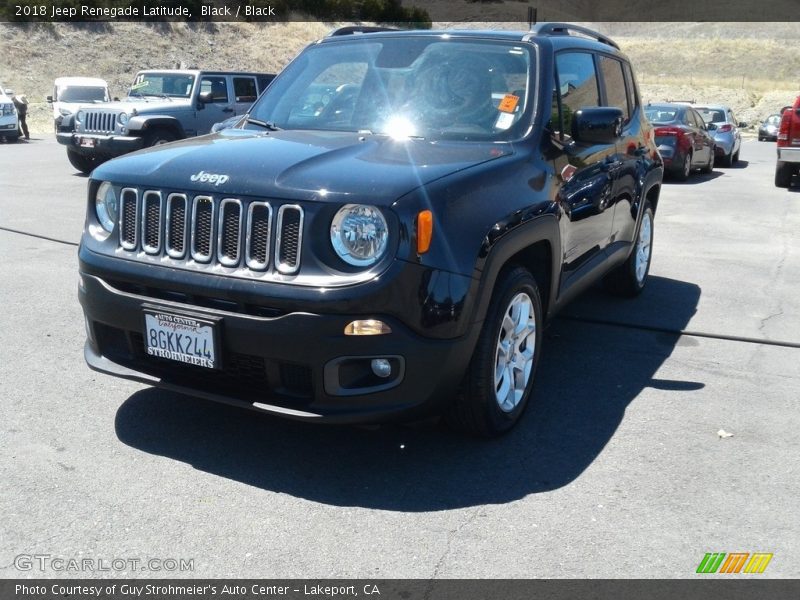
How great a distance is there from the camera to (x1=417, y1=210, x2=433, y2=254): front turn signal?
3438mm

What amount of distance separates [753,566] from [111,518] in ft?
7.98

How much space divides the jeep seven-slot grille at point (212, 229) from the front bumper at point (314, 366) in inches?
8.4

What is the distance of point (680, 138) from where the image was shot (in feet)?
53.1

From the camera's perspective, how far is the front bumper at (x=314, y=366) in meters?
3.40

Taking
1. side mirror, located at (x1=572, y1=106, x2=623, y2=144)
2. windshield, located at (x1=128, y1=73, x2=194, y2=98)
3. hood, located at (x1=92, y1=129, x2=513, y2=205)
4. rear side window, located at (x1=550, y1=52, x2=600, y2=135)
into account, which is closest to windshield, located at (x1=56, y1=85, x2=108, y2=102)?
windshield, located at (x1=128, y1=73, x2=194, y2=98)

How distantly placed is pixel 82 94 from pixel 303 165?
2388 centimetres

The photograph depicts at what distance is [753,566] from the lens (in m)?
3.16

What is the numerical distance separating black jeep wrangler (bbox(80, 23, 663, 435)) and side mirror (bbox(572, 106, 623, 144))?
0.03 feet

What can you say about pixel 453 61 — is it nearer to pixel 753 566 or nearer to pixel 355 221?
pixel 355 221

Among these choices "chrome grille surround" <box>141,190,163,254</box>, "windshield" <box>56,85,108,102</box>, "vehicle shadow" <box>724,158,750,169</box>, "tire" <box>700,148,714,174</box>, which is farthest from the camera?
"windshield" <box>56,85,108,102</box>

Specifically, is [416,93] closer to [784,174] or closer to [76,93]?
[784,174]

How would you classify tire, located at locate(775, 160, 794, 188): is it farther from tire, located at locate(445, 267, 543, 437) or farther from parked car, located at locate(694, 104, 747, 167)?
tire, located at locate(445, 267, 543, 437)

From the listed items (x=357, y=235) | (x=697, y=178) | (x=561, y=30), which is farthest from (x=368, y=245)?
(x=697, y=178)

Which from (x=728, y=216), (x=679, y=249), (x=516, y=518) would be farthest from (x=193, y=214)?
(x=728, y=216)
